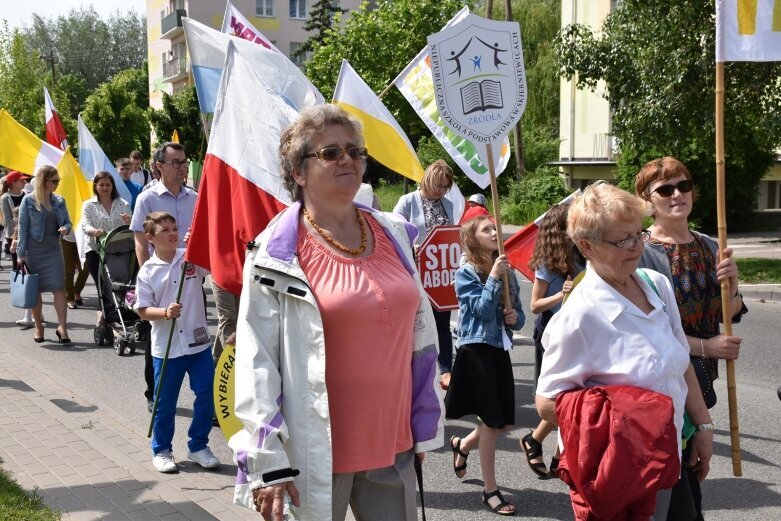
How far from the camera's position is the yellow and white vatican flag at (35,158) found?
1093 cm

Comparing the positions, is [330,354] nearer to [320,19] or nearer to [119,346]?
[119,346]

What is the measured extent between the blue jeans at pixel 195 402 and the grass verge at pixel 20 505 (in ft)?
3.27

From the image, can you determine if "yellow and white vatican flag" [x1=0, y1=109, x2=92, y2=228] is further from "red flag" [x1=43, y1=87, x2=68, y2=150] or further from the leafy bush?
the leafy bush

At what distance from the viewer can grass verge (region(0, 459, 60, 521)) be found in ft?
14.4

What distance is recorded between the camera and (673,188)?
4098 millimetres

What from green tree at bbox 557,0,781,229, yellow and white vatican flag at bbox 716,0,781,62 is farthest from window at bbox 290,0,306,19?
yellow and white vatican flag at bbox 716,0,781,62

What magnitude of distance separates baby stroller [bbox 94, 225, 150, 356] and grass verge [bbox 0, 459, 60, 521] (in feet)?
15.6

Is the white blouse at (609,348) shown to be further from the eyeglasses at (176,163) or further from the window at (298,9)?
the window at (298,9)

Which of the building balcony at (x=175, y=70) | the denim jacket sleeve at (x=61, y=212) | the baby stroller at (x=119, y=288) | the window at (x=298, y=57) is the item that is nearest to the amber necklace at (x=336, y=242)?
the baby stroller at (x=119, y=288)

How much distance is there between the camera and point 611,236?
3.10 metres

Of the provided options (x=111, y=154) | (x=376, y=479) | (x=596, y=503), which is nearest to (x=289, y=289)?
(x=376, y=479)

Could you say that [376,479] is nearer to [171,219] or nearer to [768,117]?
[171,219]

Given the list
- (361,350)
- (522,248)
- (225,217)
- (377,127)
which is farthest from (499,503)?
(377,127)

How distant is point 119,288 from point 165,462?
4.44 m
